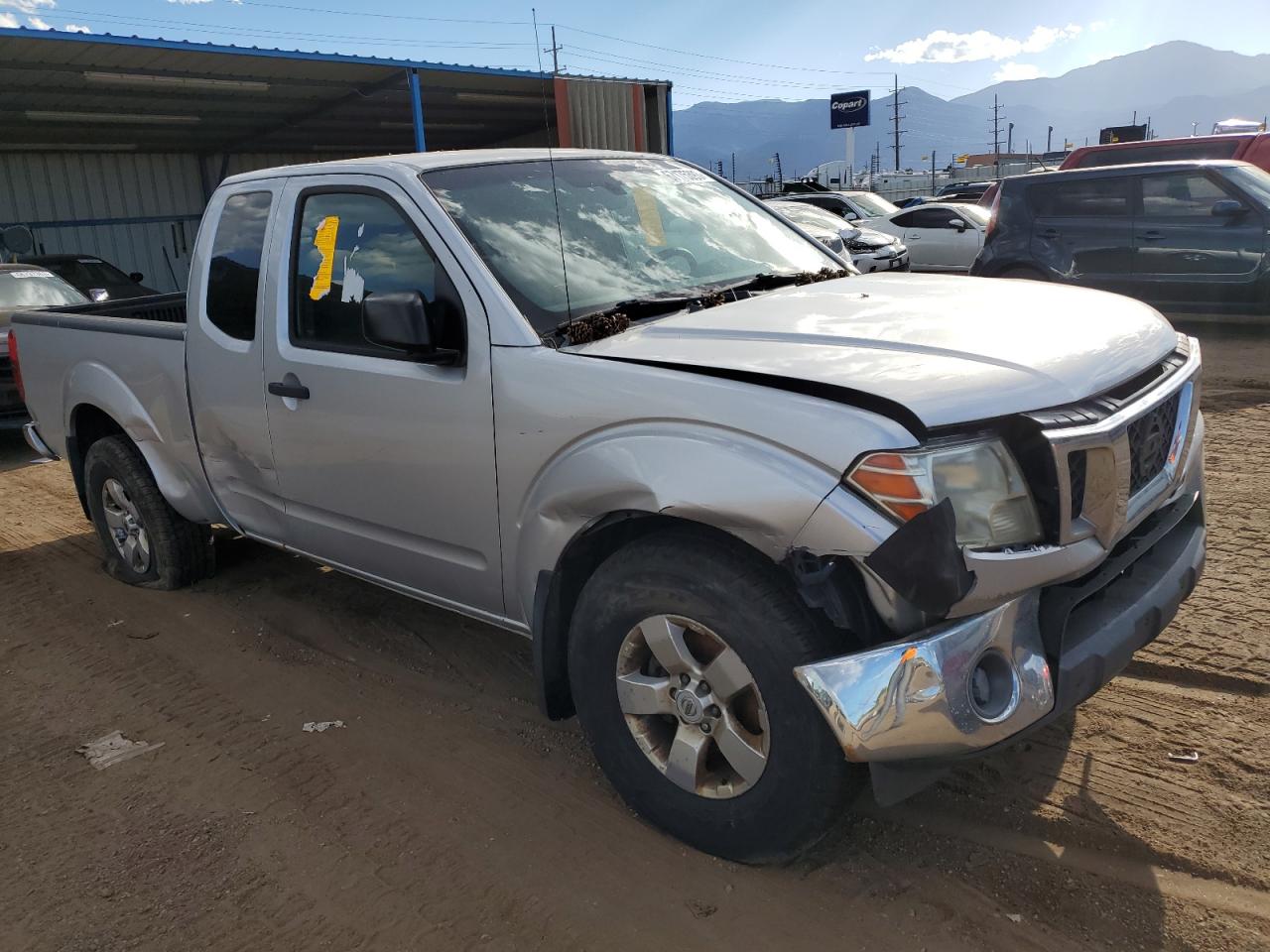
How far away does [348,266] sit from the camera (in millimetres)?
3473

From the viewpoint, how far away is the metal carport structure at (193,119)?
1383cm

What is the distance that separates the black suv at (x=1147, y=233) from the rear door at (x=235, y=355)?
28.7 feet

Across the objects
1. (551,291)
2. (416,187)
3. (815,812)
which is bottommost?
(815,812)

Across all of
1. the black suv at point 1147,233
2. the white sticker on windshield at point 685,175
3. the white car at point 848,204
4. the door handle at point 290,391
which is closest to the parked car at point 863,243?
the black suv at point 1147,233

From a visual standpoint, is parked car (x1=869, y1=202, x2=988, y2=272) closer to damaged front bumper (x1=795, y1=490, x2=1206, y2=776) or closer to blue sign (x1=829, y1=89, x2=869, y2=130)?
damaged front bumper (x1=795, y1=490, x2=1206, y2=776)

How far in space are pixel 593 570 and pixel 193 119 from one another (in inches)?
728

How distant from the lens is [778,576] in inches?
93.5

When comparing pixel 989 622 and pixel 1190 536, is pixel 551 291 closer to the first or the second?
pixel 989 622

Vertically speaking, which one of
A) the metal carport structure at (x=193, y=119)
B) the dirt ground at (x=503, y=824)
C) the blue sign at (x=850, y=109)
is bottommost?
the dirt ground at (x=503, y=824)

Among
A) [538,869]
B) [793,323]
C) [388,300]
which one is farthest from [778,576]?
[388,300]

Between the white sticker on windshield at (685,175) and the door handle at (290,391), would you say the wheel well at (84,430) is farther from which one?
the white sticker on windshield at (685,175)

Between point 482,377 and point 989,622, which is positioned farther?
point 482,377

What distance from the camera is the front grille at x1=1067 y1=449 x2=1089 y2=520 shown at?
2.27 metres

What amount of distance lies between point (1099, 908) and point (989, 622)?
0.84 metres
